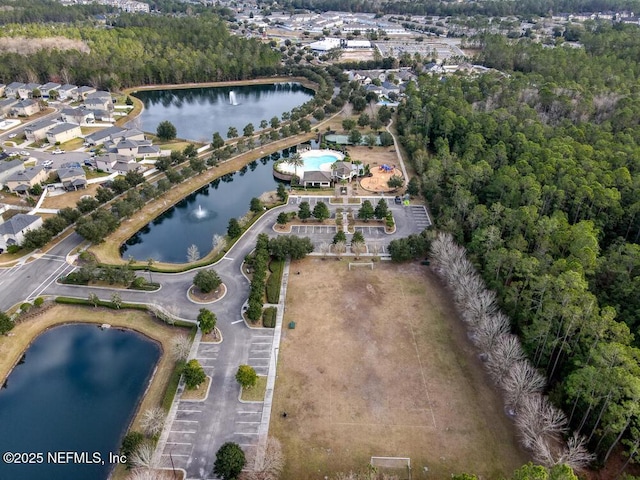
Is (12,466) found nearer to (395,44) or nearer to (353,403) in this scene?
(353,403)

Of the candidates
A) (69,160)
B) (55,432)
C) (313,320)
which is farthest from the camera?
(69,160)

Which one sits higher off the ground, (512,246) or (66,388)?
(512,246)

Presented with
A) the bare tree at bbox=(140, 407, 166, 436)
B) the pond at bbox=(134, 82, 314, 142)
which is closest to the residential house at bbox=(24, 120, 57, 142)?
the pond at bbox=(134, 82, 314, 142)

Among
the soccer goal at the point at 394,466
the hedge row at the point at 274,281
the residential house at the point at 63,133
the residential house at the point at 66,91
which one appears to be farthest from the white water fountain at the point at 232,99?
the soccer goal at the point at 394,466

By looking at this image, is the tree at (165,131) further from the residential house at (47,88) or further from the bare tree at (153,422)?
the bare tree at (153,422)

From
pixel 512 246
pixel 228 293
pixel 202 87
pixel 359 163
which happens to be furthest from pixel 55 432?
pixel 202 87

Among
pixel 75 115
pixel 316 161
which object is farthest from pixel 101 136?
pixel 316 161

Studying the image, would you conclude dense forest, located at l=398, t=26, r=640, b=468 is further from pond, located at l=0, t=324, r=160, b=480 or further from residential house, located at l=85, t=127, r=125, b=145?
residential house, located at l=85, t=127, r=125, b=145
